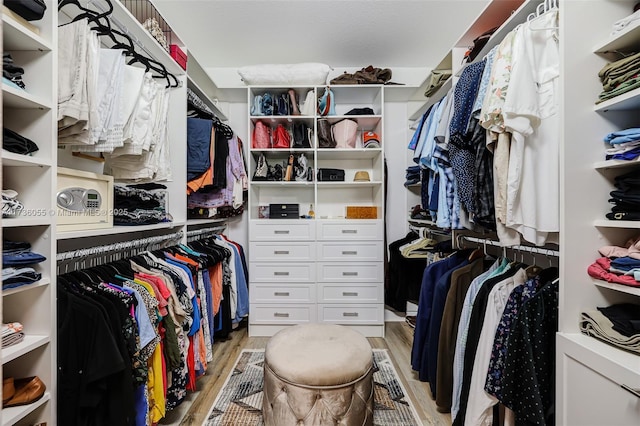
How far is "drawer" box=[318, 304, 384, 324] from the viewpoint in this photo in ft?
9.43

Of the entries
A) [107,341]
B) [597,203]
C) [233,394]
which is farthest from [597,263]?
[233,394]

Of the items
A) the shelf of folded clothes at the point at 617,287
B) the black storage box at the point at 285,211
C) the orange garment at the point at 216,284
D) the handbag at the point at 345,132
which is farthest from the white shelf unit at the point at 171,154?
the shelf of folded clothes at the point at 617,287

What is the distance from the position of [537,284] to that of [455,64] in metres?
1.45

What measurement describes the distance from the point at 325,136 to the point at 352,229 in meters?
0.84

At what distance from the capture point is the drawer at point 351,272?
113 inches

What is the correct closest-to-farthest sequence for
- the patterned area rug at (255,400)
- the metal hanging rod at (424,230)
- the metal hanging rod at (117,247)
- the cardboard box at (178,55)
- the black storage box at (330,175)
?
A: the metal hanging rod at (117,247) → the patterned area rug at (255,400) → the cardboard box at (178,55) → the metal hanging rod at (424,230) → the black storage box at (330,175)

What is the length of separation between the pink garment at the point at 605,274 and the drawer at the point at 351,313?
1808 millimetres

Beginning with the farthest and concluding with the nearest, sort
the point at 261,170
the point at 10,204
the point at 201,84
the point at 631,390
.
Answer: the point at 261,170 → the point at 201,84 → the point at 10,204 → the point at 631,390

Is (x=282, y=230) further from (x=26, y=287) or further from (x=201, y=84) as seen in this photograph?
(x=26, y=287)

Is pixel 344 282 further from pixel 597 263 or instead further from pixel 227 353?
pixel 597 263

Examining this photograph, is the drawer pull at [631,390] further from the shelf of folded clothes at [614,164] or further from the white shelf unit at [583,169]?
the shelf of folded clothes at [614,164]

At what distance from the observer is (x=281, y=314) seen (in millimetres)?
2881

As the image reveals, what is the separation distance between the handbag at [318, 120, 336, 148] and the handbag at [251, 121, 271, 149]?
0.46 metres

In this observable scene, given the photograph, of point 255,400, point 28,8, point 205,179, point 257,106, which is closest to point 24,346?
point 28,8
